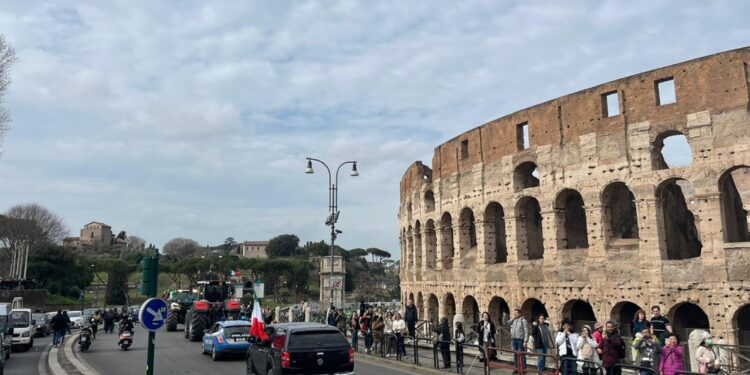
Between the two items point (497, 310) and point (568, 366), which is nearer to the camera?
point (568, 366)

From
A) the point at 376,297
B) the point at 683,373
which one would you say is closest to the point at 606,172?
the point at 683,373

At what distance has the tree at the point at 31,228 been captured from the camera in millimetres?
64125

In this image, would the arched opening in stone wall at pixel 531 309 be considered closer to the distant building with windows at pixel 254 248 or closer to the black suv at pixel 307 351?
the black suv at pixel 307 351

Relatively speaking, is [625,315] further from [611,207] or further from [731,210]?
[731,210]

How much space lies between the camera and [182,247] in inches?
5418

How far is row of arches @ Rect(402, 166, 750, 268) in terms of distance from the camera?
20578 mm

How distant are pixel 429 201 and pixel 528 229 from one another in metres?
8.06

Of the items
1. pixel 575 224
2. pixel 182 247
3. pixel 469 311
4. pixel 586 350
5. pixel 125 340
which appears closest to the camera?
pixel 586 350

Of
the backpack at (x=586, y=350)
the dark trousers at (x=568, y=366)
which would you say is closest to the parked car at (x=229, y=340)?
the dark trousers at (x=568, y=366)

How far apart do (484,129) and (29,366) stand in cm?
2053

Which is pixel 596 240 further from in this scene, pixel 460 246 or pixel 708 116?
pixel 460 246

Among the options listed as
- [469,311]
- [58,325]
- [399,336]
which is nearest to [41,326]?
[58,325]

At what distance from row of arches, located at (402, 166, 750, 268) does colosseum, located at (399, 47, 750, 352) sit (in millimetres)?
60

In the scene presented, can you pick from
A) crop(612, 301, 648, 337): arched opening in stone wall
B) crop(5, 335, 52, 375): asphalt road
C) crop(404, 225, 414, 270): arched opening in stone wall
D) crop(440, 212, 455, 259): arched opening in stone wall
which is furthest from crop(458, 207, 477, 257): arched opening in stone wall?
crop(5, 335, 52, 375): asphalt road
